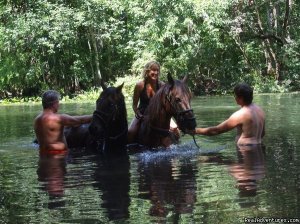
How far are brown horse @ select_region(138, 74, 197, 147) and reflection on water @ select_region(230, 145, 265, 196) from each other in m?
0.97

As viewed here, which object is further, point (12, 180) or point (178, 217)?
point (12, 180)

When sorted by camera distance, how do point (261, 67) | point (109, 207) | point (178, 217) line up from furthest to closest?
1. point (261, 67)
2. point (109, 207)
3. point (178, 217)

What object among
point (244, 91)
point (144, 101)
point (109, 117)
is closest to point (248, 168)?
point (244, 91)

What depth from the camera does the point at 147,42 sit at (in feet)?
121

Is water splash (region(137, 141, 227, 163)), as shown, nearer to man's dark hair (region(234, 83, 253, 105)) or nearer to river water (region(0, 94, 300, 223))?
river water (region(0, 94, 300, 223))

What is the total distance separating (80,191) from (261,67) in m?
35.8

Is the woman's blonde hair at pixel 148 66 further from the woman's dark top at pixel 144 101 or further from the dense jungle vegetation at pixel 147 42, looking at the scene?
the dense jungle vegetation at pixel 147 42

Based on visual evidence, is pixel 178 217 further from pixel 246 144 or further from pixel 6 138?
pixel 6 138

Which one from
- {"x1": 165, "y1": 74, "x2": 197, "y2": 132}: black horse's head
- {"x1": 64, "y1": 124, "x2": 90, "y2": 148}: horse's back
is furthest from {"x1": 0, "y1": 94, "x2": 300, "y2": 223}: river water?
{"x1": 165, "y1": 74, "x2": 197, "y2": 132}: black horse's head

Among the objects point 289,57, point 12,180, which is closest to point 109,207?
point 12,180

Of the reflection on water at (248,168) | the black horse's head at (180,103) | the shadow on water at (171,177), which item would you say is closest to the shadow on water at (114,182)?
the shadow on water at (171,177)

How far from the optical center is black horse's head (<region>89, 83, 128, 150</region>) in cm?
933

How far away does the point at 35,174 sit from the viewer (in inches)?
330

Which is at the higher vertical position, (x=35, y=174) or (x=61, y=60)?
(x=61, y=60)
